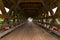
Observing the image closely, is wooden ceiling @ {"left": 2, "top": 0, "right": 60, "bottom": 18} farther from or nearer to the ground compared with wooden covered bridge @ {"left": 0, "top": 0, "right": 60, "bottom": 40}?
farther from the ground

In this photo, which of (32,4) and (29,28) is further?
(32,4)

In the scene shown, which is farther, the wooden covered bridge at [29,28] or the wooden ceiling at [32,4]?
the wooden ceiling at [32,4]

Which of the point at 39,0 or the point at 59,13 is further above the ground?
the point at 39,0

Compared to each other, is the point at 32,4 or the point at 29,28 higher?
the point at 32,4

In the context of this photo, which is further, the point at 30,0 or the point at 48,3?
the point at 30,0

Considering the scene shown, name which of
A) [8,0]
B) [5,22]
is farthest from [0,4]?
[8,0]

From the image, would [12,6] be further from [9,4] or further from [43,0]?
[43,0]

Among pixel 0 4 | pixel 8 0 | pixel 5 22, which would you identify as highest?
pixel 8 0

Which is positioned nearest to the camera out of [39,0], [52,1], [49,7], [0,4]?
[0,4]

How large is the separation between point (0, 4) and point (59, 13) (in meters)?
1.77

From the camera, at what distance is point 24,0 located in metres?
8.88

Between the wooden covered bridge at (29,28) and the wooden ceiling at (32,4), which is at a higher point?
the wooden ceiling at (32,4)

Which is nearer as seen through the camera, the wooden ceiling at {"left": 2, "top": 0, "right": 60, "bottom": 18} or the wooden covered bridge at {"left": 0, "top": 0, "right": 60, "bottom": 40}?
the wooden covered bridge at {"left": 0, "top": 0, "right": 60, "bottom": 40}

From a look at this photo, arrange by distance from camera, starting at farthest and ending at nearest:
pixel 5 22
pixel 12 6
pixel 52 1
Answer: pixel 12 6 → pixel 52 1 → pixel 5 22
